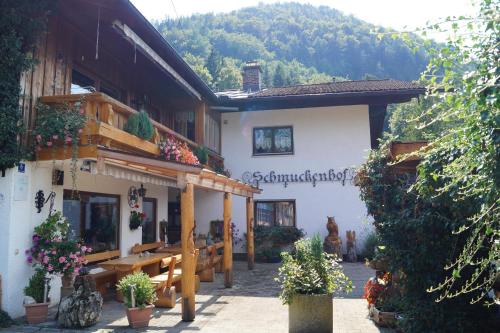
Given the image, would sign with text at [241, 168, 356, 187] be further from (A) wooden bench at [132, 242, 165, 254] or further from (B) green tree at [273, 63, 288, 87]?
(B) green tree at [273, 63, 288, 87]

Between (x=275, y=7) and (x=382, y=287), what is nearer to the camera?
(x=382, y=287)

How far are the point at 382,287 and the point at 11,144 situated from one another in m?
6.38

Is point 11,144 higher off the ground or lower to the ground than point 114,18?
lower

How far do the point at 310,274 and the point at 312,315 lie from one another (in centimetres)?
56

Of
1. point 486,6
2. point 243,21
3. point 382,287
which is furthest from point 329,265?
point 243,21

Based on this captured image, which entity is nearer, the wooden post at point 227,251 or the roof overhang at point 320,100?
the wooden post at point 227,251

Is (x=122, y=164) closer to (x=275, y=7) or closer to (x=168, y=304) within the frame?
(x=168, y=304)

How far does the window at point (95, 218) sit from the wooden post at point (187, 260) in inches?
107

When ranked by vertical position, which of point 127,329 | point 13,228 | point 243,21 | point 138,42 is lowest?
point 127,329

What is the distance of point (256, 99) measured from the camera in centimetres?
1650

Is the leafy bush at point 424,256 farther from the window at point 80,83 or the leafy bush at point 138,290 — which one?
the window at point 80,83

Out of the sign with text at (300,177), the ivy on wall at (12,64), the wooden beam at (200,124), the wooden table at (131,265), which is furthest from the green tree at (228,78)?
the ivy on wall at (12,64)

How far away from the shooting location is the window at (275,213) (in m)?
16.8

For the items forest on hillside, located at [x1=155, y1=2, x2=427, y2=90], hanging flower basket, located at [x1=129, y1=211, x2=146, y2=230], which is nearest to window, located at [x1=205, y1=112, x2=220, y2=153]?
hanging flower basket, located at [x1=129, y1=211, x2=146, y2=230]
